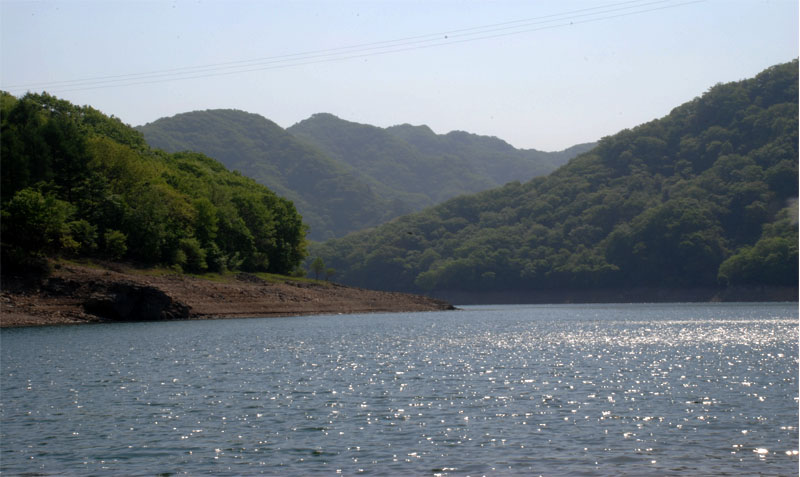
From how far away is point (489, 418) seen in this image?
26.5 meters

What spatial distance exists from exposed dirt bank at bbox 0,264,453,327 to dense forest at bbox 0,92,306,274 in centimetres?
344

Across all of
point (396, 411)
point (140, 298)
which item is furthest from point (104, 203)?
point (396, 411)

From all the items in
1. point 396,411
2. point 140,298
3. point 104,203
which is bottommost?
point 396,411

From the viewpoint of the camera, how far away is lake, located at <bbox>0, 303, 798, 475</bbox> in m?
20.7

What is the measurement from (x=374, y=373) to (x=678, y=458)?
2048 centimetres

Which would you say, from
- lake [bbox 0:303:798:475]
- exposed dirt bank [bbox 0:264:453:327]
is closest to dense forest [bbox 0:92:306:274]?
exposed dirt bank [bbox 0:264:453:327]

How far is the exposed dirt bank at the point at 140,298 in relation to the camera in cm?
7825

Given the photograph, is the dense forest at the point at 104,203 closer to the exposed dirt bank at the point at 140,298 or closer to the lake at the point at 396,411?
the exposed dirt bank at the point at 140,298

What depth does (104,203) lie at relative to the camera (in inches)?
3989

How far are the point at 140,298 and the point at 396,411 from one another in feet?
219

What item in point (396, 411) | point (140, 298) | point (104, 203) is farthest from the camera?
point (104, 203)

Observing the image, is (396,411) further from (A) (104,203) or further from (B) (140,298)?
(A) (104,203)

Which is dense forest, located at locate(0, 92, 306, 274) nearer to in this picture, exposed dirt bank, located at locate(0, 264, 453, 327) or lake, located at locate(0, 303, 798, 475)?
exposed dirt bank, located at locate(0, 264, 453, 327)

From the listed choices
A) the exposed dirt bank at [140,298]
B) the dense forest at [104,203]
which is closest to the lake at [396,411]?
the exposed dirt bank at [140,298]
